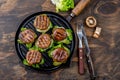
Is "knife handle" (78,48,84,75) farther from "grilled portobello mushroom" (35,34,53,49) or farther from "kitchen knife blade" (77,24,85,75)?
"grilled portobello mushroom" (35,34,53,49)

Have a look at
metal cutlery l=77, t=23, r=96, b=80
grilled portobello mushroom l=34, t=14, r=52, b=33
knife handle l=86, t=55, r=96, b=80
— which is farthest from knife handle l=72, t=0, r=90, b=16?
knife handle l=86, t=55, r=96, b=80

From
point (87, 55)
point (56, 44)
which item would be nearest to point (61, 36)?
point (56, 44)

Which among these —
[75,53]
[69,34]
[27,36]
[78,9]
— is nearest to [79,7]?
[78,9]

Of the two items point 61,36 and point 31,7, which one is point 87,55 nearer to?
point 61,36

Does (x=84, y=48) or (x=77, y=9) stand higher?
(x=77, y=9)

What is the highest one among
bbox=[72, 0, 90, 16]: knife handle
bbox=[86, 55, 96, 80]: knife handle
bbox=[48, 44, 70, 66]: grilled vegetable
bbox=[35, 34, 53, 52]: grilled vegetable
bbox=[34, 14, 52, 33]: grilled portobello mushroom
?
bbox=[72, 0, 90, 16]: knife handle

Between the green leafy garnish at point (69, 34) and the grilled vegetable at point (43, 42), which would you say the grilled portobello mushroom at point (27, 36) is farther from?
the green leafy garnish at point (69, 34)

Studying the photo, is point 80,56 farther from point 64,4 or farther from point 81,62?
point 64,4
